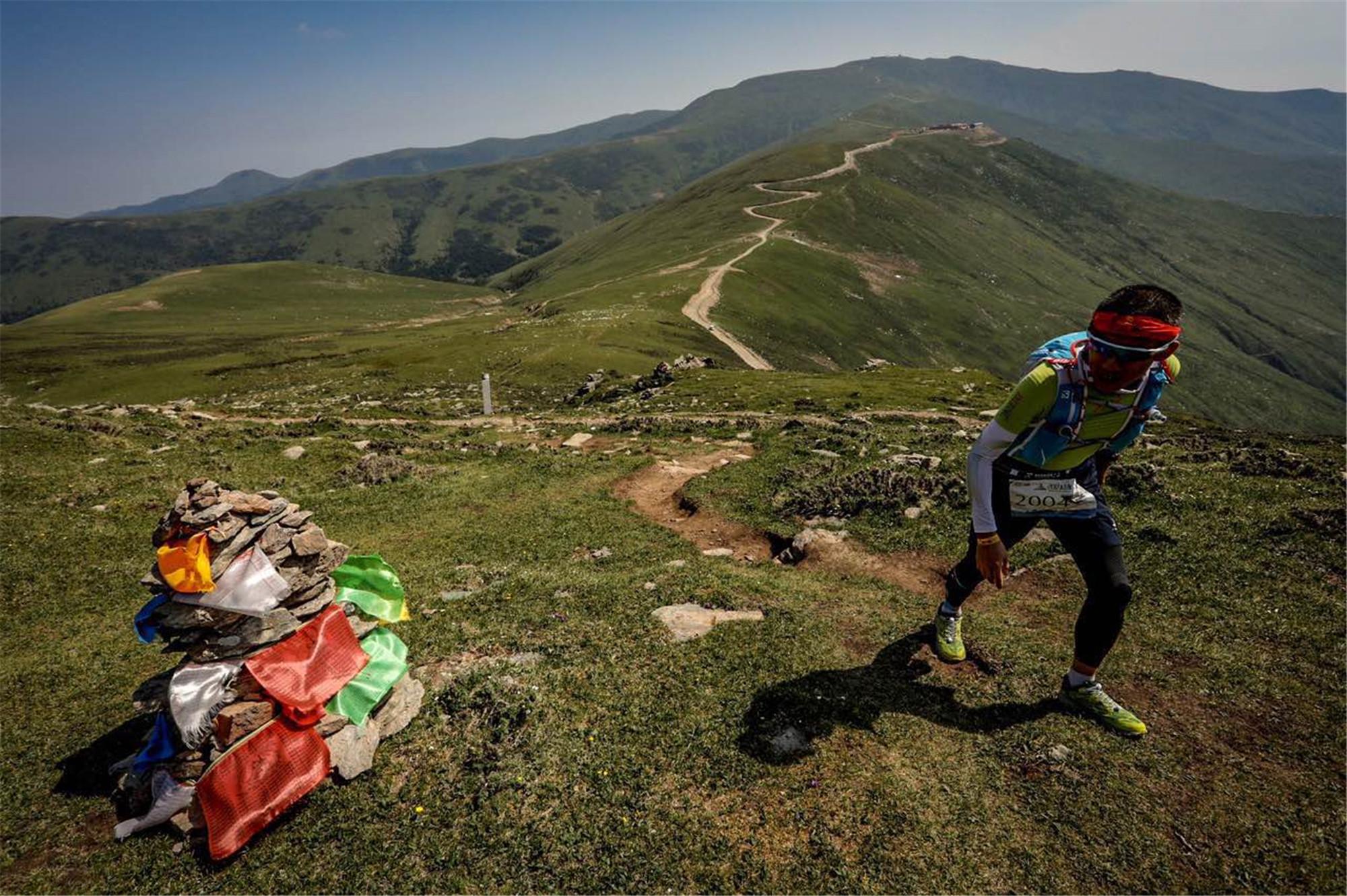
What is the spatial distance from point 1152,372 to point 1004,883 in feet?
23.1

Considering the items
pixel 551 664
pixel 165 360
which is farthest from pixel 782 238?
pixel 551 664

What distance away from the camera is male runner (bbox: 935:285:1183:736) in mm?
7703

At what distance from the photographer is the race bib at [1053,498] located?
28.6ft

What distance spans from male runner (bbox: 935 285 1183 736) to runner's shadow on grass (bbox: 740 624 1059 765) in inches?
57.3

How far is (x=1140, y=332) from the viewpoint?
7.50m

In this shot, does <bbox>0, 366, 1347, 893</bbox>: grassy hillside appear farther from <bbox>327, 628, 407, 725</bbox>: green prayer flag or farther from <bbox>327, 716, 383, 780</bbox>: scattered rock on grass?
<bbox>327, 628, 407, 725</bbox>: green prayer flag

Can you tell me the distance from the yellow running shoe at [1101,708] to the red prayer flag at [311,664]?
11522 millimetres

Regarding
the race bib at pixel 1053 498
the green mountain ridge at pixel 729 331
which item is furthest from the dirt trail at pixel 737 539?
the green mountain ridge at pixel 729 331

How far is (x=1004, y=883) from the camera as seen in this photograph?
718 cm

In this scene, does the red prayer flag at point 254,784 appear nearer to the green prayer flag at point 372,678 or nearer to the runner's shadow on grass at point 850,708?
the green prayer flag at point 372,678

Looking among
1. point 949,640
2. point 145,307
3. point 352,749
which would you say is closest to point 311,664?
point 352,749

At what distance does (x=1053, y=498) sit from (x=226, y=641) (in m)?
12.4

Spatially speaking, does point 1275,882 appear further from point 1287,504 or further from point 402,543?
point 402,543

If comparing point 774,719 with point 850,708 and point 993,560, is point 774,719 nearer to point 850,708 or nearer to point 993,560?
point 850,708
